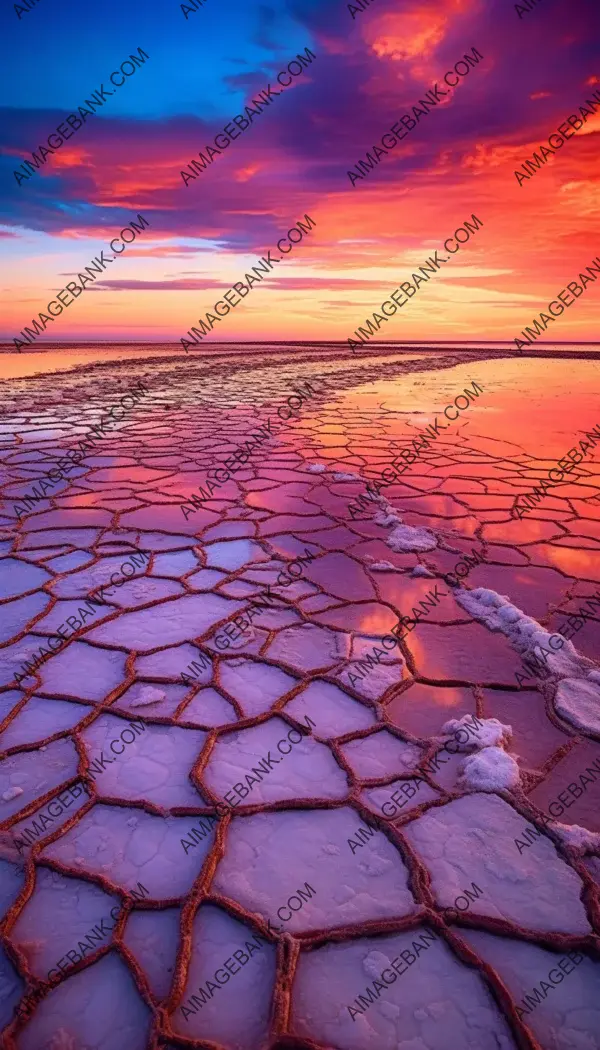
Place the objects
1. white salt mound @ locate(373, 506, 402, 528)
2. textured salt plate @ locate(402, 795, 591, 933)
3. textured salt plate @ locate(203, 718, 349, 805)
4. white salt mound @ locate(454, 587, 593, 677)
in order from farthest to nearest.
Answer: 1. white salt mound @ locate(373, 506, 402, 528)
2. white salt mound @ locate(454, 587, 593, 677)
3. textured salt plate @ locate(203, 718, 349, 805)
4. textured salt plate @ locate(402, 795, 591, 933)

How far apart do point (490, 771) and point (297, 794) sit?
0.60 meters

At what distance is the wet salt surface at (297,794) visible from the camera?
1.28m

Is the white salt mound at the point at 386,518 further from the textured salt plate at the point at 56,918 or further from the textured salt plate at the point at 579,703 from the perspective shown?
the textured salt plate at the point at 56,918

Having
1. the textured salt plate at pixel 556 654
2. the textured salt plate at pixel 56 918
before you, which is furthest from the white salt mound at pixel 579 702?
the textured salt plate at pixel 56 918

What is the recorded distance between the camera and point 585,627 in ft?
9.16

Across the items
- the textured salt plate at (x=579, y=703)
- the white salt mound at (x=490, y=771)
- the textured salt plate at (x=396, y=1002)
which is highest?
the textured salt plate at (x=579, y=703)

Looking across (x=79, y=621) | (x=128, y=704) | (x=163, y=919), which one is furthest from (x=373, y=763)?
(x=79, y=621)

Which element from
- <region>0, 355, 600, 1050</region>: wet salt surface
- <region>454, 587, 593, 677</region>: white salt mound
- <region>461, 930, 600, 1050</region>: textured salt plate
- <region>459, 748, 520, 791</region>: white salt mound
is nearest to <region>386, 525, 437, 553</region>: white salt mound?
<region>0, 355, 600, 1050</region>: wet salt surface

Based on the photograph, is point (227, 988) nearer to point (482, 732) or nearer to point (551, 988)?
point (551, 988)

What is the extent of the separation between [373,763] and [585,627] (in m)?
1.41

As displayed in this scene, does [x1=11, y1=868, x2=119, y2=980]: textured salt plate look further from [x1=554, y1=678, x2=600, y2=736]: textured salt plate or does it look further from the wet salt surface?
[x1=554, y1=678, x2=600, y2=736]: textured salt plate

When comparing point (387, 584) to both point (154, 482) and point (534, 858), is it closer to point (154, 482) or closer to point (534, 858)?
point (534, 858)

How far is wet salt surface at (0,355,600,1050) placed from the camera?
128cm

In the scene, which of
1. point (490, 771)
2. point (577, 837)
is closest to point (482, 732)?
point (490, 771)
